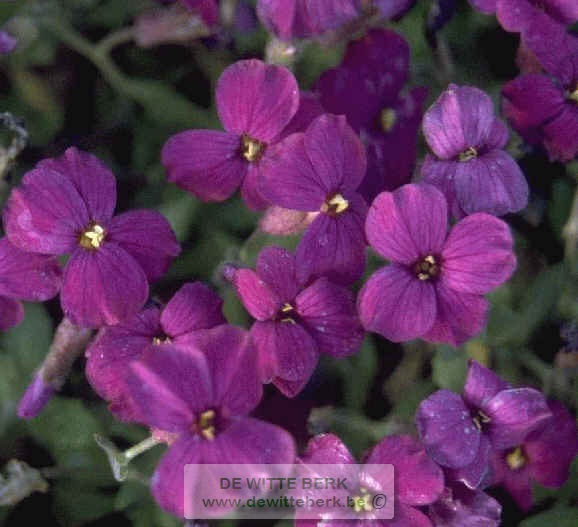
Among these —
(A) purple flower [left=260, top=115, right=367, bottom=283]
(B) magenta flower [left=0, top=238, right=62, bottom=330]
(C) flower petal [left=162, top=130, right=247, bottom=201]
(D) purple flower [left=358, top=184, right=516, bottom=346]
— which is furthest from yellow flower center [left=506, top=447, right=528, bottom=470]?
(B) magenta flower [left=0, top=238, right=62, bottom=330]

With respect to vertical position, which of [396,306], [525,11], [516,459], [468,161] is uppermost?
[525,11]

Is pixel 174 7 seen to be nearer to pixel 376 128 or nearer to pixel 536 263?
pixel 376 128

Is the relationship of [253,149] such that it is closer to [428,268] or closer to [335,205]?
[335,205]

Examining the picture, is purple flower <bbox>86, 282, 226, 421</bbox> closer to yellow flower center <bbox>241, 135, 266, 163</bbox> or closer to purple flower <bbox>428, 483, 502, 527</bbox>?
yellow flower center <bbox>241, 135, 266, 163</bbox>

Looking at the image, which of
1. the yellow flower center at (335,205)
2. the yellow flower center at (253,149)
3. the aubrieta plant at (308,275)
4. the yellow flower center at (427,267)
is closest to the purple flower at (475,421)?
the aubrieta plant at (308,275)

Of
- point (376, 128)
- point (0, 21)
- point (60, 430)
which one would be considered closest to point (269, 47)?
point (376, 128)

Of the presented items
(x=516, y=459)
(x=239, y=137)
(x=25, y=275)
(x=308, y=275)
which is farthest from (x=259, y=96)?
(x=516, y=459)
